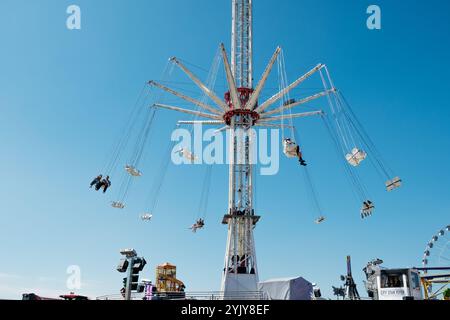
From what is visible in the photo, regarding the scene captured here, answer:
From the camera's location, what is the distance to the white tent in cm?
3916

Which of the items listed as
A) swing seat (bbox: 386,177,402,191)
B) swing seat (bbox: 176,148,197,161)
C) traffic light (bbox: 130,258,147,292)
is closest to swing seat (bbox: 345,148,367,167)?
swing seat (bbox: 386,177,402,191)

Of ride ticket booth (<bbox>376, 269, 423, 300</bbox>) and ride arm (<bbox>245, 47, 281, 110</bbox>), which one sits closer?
ride ticket booth (<bbox>376, 269, 423, 300</bbox>)

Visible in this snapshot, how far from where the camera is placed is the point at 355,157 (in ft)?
138

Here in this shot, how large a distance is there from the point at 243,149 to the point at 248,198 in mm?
5761

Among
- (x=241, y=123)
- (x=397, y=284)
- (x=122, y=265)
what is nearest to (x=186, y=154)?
(x=241, y=123)

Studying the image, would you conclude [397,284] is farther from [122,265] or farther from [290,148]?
[122,265]

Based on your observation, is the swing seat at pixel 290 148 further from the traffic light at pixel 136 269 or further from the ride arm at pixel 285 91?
the traffic light at pixel 136 269

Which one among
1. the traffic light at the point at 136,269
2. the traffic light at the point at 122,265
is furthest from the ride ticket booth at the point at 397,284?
the traffic light at the point at 122,265

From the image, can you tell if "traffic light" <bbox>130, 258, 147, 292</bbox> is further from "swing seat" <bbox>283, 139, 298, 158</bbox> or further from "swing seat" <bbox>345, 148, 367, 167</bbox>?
"swing seat" <bbox>345, 148, 367, 167</bbox>

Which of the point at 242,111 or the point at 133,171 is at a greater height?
the point at 242,111

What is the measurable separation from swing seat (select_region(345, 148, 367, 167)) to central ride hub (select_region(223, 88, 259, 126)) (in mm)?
12155

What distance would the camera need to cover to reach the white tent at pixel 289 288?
128 feet

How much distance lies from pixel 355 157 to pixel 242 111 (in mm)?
13939
